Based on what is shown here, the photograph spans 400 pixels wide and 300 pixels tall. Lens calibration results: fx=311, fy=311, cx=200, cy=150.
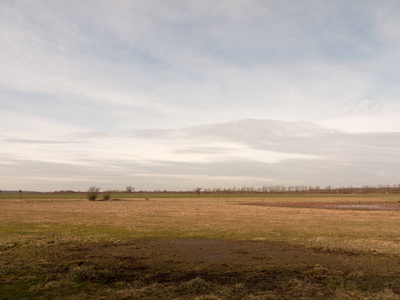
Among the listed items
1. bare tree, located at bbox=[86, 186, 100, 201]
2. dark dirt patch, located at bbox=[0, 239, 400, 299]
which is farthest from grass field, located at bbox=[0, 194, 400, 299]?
bare tree, located at bbox=[86, 186, 100, 201]

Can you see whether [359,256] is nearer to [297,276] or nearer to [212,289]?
[297,276]

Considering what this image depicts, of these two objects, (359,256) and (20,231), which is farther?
(20,231)

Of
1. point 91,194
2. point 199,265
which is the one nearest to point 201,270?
point 199,265

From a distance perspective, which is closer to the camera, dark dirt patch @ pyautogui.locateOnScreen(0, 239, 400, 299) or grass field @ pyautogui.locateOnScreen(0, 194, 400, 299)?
grass field @ pyautogui.locateOnScreen(0, 194, 400, 299)

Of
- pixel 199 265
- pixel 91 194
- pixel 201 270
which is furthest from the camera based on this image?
pixel 91 194

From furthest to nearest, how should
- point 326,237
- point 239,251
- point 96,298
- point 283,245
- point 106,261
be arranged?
point 326,237, point 283,245, point 239,251, point 106,261, point 96,298

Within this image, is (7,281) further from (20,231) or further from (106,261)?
(20,231)

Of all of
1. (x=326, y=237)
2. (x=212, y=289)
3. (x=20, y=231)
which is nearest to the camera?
(x=212, y=289)

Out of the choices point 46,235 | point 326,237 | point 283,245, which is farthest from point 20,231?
point 326,237

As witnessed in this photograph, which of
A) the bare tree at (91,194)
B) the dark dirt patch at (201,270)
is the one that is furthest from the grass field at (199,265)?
the bare tree at (91,194)

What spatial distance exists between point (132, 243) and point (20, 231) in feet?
31.5

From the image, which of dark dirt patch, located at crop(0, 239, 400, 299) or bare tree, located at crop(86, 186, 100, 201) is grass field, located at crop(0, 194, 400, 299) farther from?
bare tree, located at crop(86, 186, 100, 201)

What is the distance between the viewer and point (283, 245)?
17.4 m

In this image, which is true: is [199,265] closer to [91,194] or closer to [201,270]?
[201,270]
